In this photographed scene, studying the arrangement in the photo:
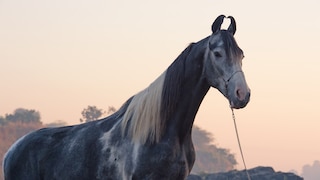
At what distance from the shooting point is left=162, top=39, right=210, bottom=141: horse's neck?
851cm

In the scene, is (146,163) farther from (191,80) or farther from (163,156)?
(191,80)


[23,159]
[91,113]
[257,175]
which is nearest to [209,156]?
[91,113]

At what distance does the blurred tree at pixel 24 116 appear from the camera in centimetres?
8192

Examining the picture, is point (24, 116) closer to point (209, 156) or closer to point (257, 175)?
point (209, 156)

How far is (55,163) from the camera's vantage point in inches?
372

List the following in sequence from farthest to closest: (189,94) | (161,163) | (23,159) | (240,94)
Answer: (23,159), (189,94), (161,163), (240,94)

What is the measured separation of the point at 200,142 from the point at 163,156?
3388 inches

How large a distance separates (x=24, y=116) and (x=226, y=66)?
77.8 m

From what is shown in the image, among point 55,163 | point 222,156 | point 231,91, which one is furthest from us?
point 222,156

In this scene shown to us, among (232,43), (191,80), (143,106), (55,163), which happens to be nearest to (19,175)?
(55,163)

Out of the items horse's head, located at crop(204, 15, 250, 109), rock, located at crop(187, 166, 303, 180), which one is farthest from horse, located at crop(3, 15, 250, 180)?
rock, located at crop(187, 166, 303, 180)

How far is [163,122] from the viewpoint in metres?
8.55

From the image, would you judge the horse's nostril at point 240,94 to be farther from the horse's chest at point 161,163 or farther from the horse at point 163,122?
the horse's chest at point 161,163

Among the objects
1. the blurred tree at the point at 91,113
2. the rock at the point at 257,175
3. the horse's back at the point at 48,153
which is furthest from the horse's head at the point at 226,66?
the blurred tree at the point at 91,113
